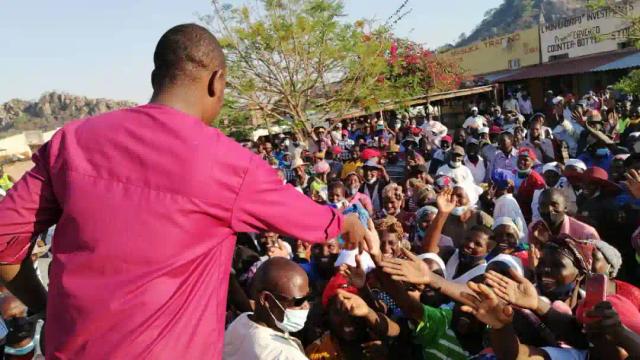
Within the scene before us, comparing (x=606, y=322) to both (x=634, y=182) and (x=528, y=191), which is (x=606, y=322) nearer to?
(x=634, y=182)

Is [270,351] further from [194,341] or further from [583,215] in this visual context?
[583,215]

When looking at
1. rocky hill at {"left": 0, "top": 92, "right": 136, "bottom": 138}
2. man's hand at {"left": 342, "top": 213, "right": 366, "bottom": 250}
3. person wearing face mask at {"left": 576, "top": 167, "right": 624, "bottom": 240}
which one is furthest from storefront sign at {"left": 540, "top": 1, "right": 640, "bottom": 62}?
rocky hill at {"left": 0, "top": 92, "right": 136, "bottom": 138}

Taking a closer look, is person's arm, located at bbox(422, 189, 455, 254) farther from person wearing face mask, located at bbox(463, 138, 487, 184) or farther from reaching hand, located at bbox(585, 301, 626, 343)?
person wearing face mask, located at bbox(463, 138, 487, 184)

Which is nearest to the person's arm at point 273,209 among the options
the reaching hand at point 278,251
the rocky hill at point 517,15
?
the reaching hand at point 278,251

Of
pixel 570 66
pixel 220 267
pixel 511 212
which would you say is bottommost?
pixel 511 212

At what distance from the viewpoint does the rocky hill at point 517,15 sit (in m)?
82.2

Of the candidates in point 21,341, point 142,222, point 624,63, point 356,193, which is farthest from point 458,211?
point 624,63

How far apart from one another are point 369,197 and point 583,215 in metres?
2.57

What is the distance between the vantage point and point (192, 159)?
145 cm

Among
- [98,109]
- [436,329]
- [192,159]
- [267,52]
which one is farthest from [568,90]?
[98,109]

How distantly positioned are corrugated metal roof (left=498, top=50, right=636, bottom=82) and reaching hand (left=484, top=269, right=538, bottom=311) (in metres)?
21.5

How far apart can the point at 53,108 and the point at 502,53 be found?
3467 cm

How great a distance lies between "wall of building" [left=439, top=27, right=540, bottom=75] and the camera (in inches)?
1175

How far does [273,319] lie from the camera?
7.38ft
